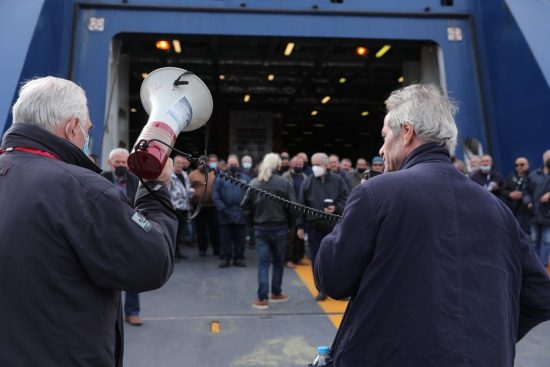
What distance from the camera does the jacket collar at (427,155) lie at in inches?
65.8

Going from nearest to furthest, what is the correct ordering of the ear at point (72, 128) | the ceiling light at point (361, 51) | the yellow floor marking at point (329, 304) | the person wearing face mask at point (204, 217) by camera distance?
the ear at point (72, 128), the yellow floor marking at point (329, 304), the person wearing face mask at point (204, 217), the ceiling light at point (361, 51)

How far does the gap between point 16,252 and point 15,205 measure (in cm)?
16

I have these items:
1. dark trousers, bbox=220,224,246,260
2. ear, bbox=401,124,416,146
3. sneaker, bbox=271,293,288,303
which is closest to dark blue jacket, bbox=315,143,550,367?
ear, bbox=401,124,416,146

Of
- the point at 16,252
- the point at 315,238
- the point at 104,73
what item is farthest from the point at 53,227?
the point at 104,73

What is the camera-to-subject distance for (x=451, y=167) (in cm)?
168

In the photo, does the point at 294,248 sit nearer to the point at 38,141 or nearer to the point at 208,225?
the point at 208,225

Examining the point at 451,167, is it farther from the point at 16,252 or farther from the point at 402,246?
the point at 16,252

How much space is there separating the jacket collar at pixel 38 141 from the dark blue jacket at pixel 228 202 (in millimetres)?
6113

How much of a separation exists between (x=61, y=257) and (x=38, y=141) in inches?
17.3

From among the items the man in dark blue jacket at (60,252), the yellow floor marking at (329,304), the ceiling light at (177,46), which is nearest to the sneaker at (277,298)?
the yellow floor marking at (329,304)

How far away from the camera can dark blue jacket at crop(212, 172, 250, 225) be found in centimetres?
787

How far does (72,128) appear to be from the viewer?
5.91 feet

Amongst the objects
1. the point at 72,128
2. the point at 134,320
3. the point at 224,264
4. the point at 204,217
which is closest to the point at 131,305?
the point at 134,320

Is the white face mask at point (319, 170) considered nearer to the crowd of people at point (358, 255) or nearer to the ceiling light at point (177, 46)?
the crowd of people at point (358, 255)
